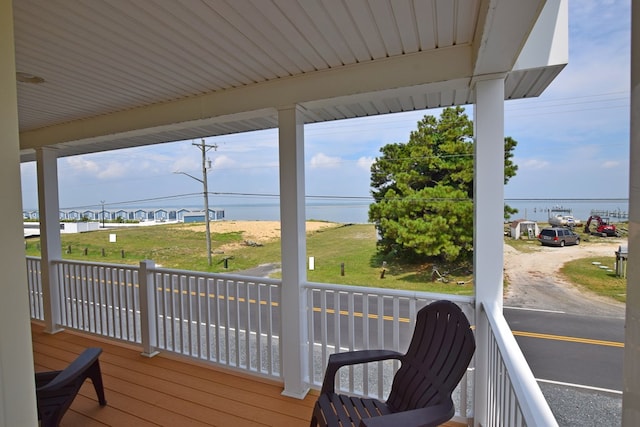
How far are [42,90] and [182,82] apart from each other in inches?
47.8

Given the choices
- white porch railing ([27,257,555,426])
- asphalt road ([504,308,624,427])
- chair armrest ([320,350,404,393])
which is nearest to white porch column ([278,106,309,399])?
white porch railing ([27,257,555,426])

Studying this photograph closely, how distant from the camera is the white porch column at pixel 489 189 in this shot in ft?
6.66

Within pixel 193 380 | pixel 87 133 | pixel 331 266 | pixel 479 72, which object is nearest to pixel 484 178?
A: pixel 479 72

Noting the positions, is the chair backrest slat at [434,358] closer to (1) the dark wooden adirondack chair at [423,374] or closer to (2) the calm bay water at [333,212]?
(1) the dark wooden adirondack chair at [423,374]

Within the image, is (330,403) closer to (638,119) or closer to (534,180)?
(534,180)

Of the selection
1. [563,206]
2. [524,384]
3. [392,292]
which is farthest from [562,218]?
[392,292]

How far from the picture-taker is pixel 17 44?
1.90 metres

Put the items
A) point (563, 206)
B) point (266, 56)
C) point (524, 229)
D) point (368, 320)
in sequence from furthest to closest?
point (368, 320) → point (266, 56) → point (524, 229) → point (563, 206)

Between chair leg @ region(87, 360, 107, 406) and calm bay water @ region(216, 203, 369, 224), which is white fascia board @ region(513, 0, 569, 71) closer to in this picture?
calm bay water @ region(216, 203, 369, 224)

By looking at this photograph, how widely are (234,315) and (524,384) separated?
2.48 metres

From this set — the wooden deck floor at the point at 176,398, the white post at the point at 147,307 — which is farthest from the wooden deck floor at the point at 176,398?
Result: the white post at the point at 147,307

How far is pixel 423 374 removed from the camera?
180 centimetres

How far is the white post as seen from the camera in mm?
3320

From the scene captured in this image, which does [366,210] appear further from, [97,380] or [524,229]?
[97,380]
